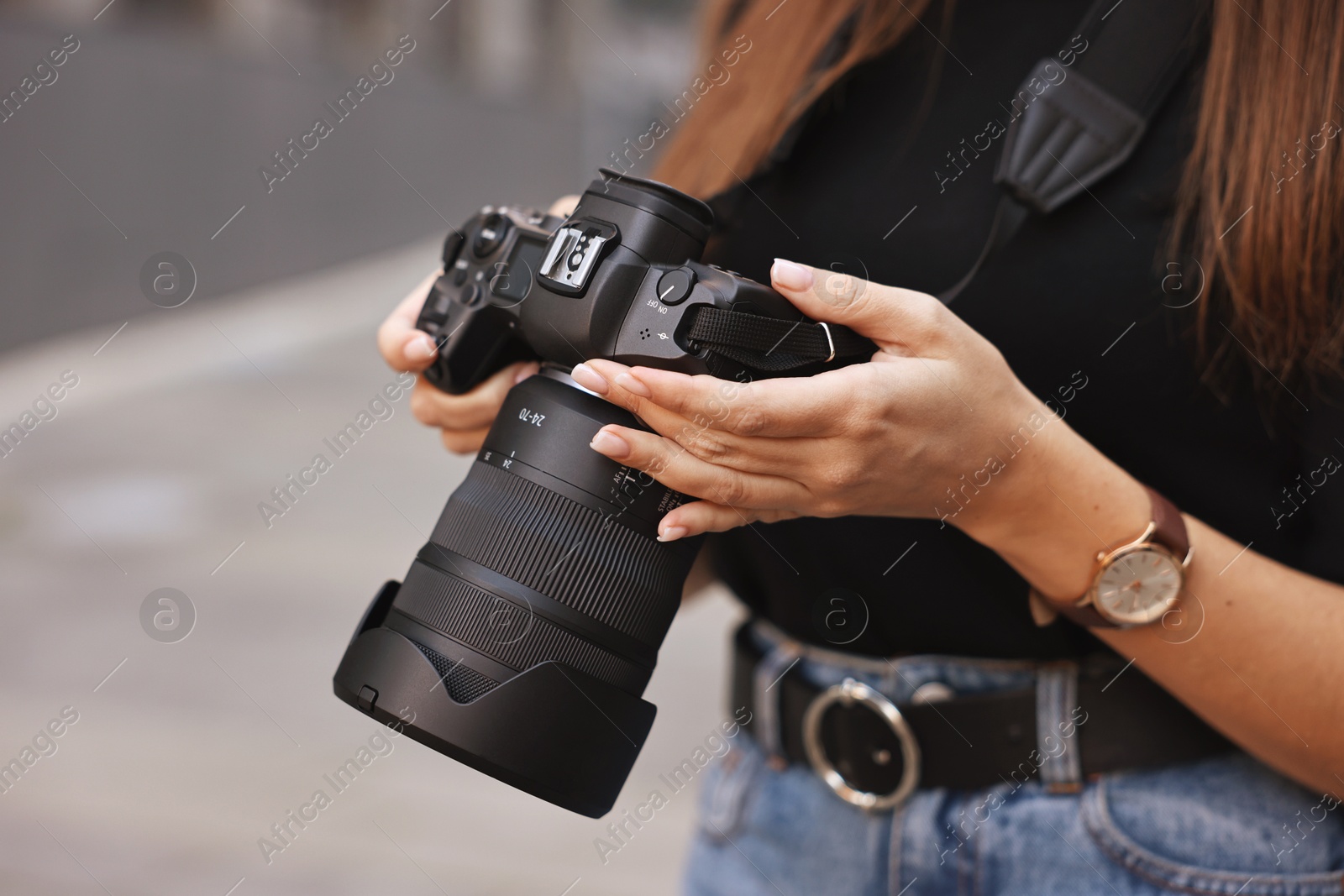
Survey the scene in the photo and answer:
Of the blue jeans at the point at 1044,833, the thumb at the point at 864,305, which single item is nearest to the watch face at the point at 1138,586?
the blue jeans at the point at 1044,833

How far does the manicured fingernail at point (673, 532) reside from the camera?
0.71 metres

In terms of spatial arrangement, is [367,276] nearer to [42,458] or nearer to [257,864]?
[42,458]

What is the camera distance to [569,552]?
0.73 metres

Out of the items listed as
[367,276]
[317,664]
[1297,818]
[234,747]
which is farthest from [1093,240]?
[367,276]

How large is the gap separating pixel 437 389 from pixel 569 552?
0.84 ft

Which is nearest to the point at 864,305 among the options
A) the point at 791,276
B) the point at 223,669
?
the point at 791,276

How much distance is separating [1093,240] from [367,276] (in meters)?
6.24

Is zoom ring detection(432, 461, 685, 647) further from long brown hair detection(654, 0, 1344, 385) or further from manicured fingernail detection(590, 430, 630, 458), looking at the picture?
long brown hair detection(654, 0, 1344, 385)

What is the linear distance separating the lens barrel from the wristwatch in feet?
0.96

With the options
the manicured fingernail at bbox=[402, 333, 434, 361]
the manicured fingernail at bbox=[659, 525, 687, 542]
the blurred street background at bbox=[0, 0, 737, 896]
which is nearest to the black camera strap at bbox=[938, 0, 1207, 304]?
the manicured fingernail at bbox=[659, 525, 687, 542]

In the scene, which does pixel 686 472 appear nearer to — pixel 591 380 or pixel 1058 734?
pixel 591 380

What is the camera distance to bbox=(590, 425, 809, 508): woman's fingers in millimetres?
685

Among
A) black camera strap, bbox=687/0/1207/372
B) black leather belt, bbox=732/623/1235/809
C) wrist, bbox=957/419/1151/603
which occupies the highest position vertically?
black camera strap, bbox=687/0/1207/372

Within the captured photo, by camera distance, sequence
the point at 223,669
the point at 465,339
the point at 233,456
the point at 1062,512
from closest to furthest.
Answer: the point at 1062,512 → the point at 465,339 → the point at 223,669 → the point at 233,456
